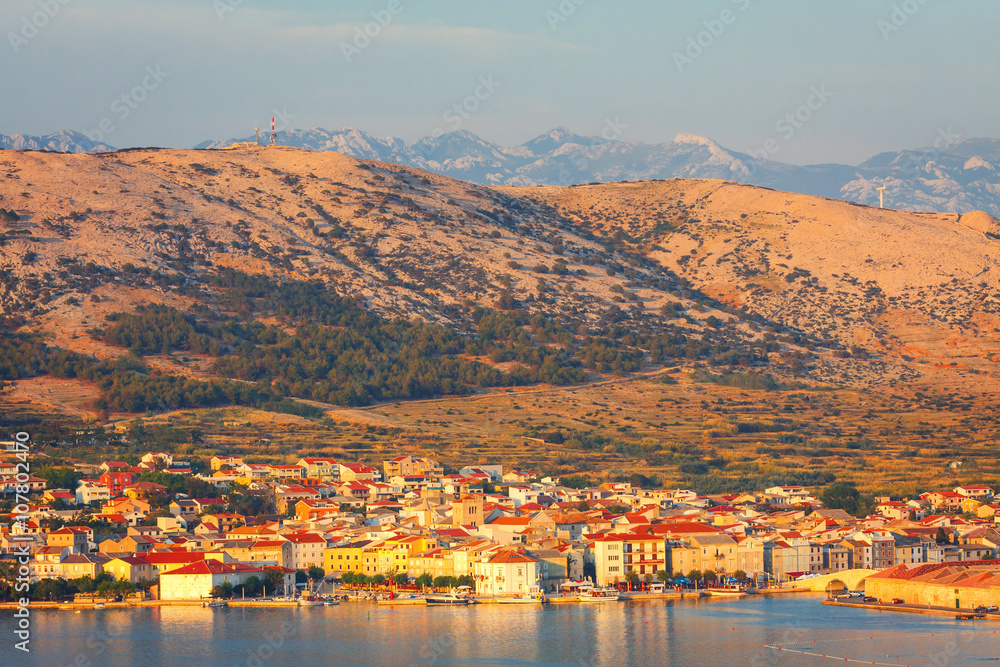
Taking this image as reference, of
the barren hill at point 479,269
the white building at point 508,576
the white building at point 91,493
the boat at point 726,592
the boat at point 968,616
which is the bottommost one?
the boat at point 968,616

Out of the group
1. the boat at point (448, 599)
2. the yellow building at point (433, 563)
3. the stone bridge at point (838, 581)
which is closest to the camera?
the boat at point (448, 599)

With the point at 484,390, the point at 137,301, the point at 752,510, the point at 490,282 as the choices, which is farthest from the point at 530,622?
the point at 490,282

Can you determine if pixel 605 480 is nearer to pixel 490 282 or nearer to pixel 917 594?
pixel 917 594

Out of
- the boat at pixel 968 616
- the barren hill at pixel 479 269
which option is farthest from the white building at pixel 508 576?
the barren hill at pixel 479 269

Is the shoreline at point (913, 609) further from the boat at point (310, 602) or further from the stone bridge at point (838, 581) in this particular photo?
the boat at point (310, 602)

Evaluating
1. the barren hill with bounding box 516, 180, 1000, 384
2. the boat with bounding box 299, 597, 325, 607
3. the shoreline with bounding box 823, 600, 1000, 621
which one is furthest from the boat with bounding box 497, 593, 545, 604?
the barren hill with bounding box 516, 180, 1000, 384

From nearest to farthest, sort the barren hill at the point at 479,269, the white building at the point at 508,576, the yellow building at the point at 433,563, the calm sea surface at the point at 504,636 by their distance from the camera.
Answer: the calm sea surface at the point at 504,636
the white building at the point at 508,576
the yellow building at the point at 433,563
the barren hill at the point at 479,269
